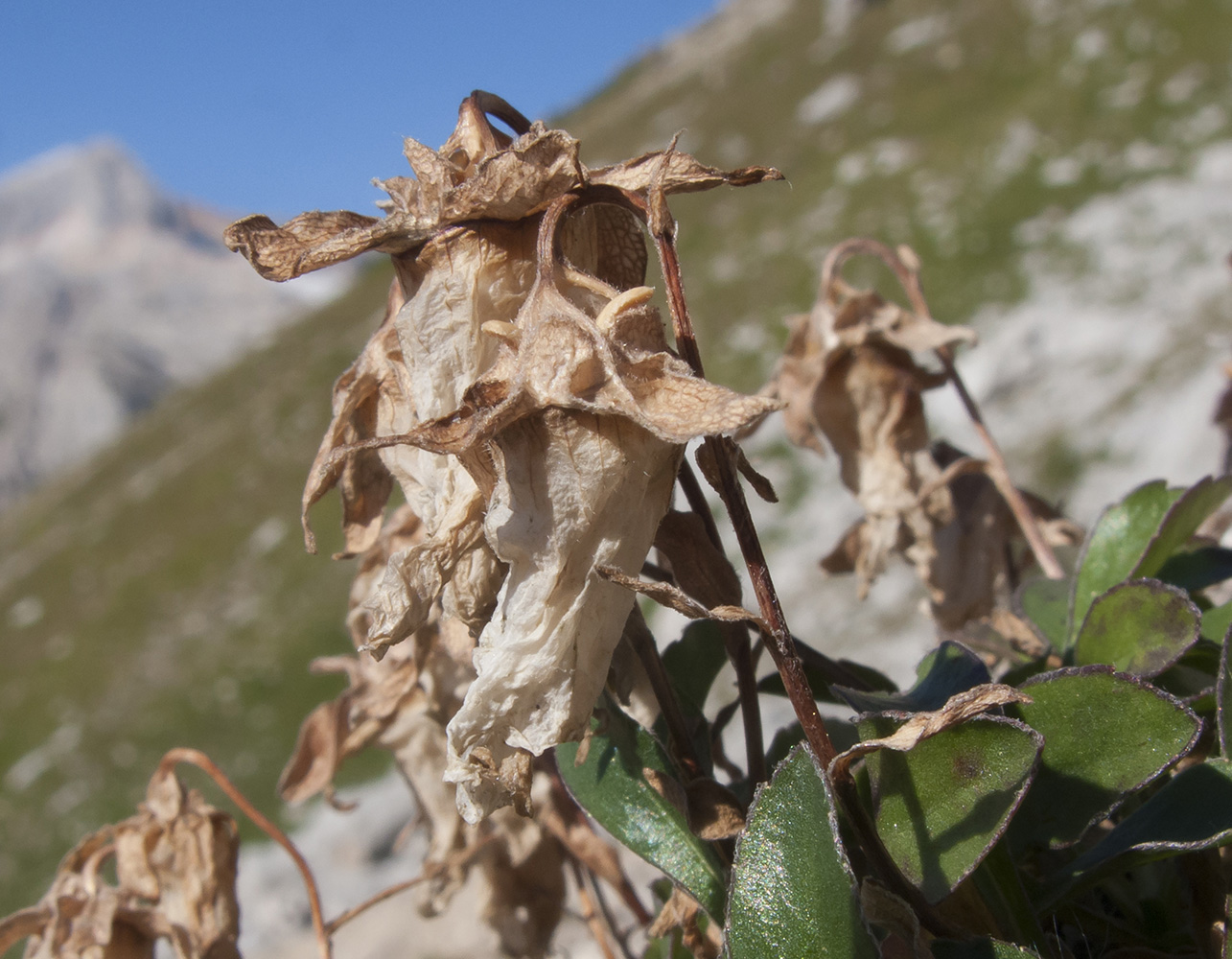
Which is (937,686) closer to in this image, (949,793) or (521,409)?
(949,793)

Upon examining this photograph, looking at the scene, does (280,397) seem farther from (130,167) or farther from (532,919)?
(130,167)

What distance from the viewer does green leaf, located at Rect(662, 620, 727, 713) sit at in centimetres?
94

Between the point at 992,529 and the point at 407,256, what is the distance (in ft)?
3.22

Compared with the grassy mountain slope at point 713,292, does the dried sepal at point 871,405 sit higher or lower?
lower

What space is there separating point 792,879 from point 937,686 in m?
0.23

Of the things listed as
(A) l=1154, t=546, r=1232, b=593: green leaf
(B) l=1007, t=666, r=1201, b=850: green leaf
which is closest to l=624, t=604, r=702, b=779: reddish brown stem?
(B) l=1007, t=666, r=1201, b=850: green leaf

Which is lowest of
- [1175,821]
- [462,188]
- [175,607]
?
[1175,821]

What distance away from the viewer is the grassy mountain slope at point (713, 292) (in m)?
9.66

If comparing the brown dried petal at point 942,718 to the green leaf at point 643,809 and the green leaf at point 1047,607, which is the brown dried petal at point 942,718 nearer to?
the green leaf at point 643,809

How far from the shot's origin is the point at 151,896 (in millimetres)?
997

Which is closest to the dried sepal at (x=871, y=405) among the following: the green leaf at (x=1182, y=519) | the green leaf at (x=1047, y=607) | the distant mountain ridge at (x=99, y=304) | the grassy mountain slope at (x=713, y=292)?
the green leaf at (x=1047, y=607)

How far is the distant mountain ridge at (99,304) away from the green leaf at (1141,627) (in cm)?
3543

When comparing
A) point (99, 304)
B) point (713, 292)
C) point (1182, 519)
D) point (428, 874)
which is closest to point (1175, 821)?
point (1182, 519)

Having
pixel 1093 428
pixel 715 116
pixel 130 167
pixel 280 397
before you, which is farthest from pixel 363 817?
pixel 130 167
